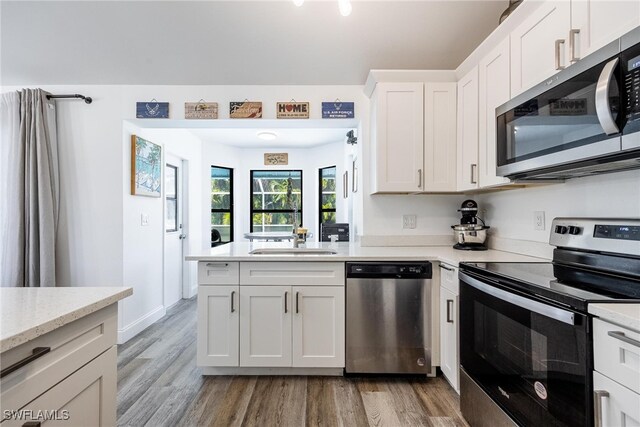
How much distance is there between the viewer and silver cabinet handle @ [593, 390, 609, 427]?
0.90 meters

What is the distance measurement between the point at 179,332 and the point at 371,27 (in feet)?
11.0

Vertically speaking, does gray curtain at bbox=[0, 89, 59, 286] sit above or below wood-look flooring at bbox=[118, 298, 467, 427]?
above

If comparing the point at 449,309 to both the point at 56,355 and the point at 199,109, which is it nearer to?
the point at 56,355

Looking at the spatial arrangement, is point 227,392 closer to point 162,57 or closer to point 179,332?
point 179,332

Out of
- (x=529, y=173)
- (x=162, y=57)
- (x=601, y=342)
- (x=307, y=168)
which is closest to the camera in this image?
(x=601, y=342)

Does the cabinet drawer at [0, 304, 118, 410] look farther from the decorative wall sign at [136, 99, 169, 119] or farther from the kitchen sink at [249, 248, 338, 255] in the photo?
the decorative wall sign at [136, 99, 169, 119]

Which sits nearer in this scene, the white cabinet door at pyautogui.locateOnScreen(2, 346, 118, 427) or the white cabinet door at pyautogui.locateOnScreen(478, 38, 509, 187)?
the white cabinet door at pyautogui.locateOnScreen(2, 346, 118, 427)

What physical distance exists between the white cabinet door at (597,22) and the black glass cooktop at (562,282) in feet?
3.10

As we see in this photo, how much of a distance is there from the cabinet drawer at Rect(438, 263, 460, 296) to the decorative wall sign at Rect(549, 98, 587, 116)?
0.96 meters

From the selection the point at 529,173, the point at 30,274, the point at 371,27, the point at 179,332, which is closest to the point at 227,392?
the point at 179,332

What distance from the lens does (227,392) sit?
2.04m

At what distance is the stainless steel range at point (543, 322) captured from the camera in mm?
999

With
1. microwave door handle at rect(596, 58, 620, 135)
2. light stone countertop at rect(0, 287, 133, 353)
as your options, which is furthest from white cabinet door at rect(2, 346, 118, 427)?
microwave door handle at rect(596, 58, 620, 135)

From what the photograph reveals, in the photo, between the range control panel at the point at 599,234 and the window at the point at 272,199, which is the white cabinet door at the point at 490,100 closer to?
the range control panel at the point at 599,234
